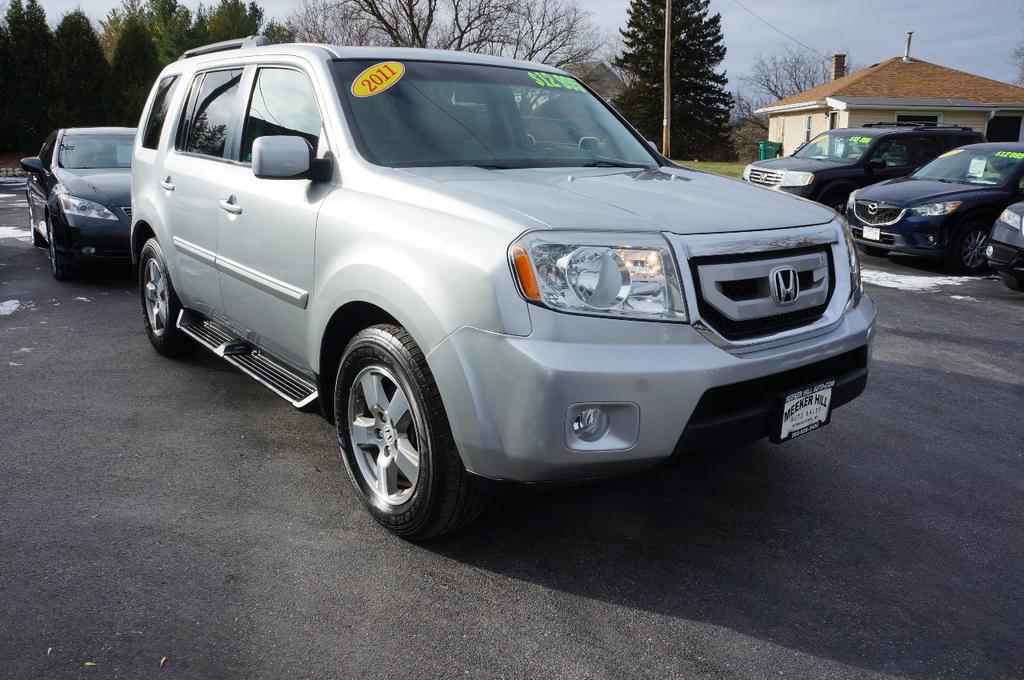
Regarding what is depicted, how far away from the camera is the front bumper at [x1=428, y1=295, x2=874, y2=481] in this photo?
261 centimetres

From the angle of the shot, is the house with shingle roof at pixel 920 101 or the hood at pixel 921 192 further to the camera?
the house with shingle roof at pixel 920 101

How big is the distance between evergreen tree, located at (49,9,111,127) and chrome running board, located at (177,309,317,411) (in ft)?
99.4

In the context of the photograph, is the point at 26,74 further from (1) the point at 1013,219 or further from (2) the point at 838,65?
(2) the point at 838,65

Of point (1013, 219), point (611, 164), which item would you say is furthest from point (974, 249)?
point (611, 164)

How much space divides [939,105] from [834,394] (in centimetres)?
3462

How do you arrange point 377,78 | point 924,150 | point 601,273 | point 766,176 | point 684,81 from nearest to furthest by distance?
point 601,273 → point 377,78 → point 924,150 → point 766,176 → point 684,81

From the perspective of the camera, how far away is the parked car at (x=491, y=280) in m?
2.68

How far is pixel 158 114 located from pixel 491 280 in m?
4.02

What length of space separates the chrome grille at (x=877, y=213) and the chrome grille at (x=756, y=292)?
26.7 feet

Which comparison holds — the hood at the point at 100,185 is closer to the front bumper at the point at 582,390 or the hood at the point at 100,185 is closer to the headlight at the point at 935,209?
the front bumper at the point at 582,390

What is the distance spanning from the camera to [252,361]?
4402 mm

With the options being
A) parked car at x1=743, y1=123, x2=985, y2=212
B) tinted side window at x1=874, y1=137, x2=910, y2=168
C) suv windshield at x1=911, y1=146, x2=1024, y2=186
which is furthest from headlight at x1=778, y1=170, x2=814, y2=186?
suv windshield at x1=911, y1=146, x2=1024, y2=186

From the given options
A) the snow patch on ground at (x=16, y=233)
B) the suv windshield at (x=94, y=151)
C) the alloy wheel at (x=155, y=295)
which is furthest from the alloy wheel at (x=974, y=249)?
the snow patch on ground at (x=16, y=233)

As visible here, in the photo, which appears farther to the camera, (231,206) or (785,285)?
(231,206)
